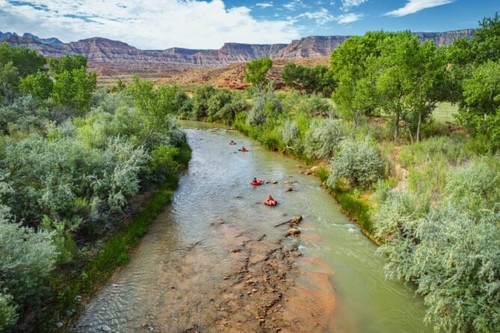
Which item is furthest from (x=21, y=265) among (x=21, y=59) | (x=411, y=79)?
(x=21, y=59)

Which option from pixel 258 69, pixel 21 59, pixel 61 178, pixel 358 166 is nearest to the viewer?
pixel 61 178

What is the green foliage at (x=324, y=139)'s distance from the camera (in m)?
23.0

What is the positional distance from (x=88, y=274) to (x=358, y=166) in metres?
14.2

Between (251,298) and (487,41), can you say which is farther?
(487,41)

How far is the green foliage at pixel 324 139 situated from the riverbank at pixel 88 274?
12.8 meters

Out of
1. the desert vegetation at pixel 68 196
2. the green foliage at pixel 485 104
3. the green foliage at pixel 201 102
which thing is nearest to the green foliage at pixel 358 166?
the green foliage at pixel 485 104

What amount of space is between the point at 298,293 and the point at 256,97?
33.6 metres

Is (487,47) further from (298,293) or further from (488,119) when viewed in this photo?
(298,293)

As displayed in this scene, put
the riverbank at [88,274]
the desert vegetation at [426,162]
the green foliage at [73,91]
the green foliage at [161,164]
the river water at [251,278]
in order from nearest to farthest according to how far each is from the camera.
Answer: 1. the desert vegetation at [426,162]
2. the riverbank at [88,274]
3. the river water at [251,278]
4. the green foliage at [161,164]
5. the green foliage at [73,91]

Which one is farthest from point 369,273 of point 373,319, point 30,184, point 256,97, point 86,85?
point 256,97

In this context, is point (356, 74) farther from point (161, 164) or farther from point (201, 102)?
point (201, 102)

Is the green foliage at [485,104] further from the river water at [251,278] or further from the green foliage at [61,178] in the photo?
the green foliage at [61,178]

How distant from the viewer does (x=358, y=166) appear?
17.7 m

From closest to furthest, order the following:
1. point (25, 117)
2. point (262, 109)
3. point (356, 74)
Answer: point (25, 117), point (356, 74), point (262, 109)
